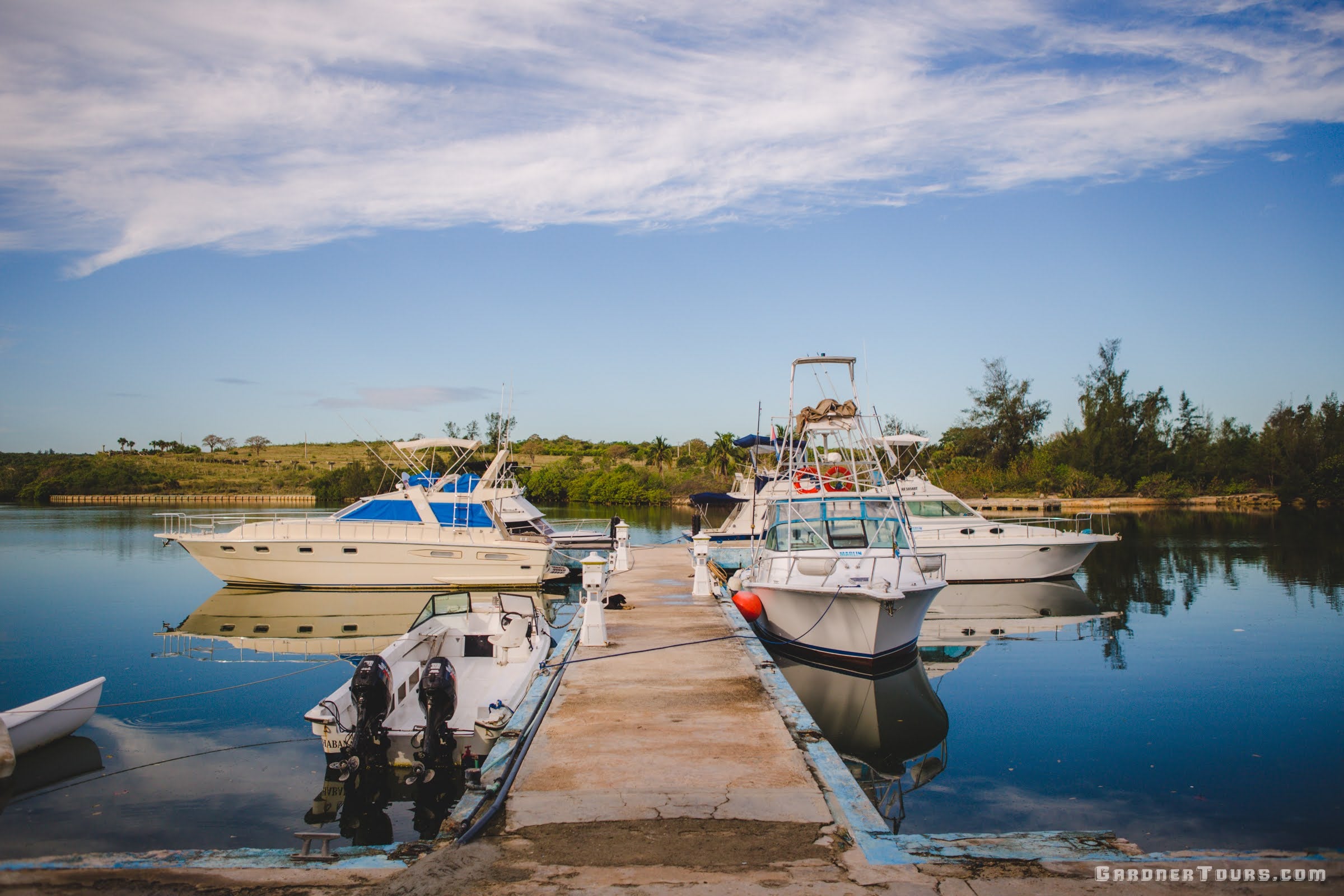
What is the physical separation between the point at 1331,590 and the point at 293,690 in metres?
25.6

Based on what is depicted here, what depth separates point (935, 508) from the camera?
23.9 meters

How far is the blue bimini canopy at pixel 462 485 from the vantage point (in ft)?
81.4

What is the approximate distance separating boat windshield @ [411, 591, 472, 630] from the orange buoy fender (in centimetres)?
431

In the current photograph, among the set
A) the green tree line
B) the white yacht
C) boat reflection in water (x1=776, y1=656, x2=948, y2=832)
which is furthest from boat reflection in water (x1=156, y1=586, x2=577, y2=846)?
the green tree line

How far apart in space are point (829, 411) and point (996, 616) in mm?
7557

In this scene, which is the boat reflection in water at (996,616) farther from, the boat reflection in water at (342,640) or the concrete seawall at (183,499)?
the concrete seawall at (183,499)

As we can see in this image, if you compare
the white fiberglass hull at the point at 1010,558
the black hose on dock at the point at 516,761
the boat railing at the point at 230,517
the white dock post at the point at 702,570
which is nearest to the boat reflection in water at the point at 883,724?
the white dock post at the point at 702,570

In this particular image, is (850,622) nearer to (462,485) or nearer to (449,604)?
(449,604)

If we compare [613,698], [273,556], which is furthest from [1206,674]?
[273,556]

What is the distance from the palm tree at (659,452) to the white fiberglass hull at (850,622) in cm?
7325

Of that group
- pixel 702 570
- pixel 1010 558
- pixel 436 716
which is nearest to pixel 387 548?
pixel 702 570

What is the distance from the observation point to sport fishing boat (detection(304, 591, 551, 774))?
29.5 feet

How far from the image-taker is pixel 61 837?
7758mm

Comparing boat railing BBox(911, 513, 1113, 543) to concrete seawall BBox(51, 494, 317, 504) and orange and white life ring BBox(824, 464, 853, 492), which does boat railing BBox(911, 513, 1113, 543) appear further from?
concrete seawall BBox(51, 494, 317, 504)
